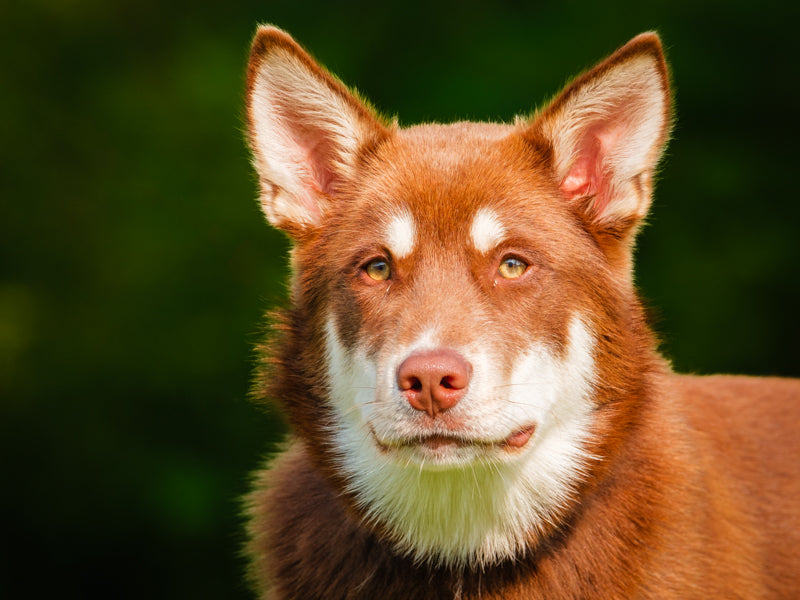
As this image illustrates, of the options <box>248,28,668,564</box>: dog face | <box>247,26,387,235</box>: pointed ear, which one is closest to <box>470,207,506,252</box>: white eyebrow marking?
<box>248,28,668,564</box>: dog face

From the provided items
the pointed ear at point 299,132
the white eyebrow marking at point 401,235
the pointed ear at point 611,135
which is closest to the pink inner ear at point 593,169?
the pointed ear at point 611,135

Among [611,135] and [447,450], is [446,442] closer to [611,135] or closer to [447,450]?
[447,450]

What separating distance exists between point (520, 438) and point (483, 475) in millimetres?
275

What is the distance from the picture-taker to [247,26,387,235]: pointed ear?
4.37m

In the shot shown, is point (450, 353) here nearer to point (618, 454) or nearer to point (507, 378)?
point (507, 378)

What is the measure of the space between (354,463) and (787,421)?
2112 mm

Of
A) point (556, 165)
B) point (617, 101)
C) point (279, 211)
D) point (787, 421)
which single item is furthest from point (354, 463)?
point (787, 421)

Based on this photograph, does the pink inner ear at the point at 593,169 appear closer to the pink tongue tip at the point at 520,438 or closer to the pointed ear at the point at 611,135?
the pointed ear at the point at 611,135

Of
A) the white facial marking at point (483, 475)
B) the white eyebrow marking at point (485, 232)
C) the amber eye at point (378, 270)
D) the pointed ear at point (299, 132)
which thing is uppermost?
the pointed ear at point (299, 132)

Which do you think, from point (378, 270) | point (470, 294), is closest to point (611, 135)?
point (470, 294)

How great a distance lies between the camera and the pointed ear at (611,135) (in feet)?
13.7

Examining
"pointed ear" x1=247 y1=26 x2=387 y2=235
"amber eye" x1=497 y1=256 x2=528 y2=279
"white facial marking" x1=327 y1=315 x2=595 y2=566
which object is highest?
"pointed ear" x1=247 y1=26 x2=387 y2=235

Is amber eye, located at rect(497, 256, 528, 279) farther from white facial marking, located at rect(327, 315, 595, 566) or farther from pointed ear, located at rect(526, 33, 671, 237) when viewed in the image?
pointed ear, located at rect(526, 33, 671, 237)

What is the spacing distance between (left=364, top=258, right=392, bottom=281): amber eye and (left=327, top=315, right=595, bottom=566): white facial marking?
11.2 inches
